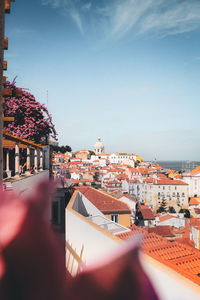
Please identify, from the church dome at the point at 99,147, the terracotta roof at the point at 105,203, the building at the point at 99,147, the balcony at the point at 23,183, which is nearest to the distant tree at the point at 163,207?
the terracotta roof at the point at 105,203

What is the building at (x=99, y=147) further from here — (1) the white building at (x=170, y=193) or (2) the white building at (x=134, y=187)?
(1) the white building at (x=170, y=193)

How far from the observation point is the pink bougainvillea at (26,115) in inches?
251

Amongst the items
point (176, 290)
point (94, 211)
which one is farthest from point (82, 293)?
point (94, 211)

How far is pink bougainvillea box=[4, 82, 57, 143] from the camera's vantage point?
6.36m

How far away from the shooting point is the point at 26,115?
677 cm

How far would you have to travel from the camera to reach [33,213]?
10.3 ft

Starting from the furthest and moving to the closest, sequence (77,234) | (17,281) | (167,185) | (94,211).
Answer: (167,185) → (94,211) → (77,234) → (17,281)

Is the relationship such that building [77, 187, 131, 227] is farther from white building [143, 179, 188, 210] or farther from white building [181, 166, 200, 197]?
white building [181, 166, 200, 197]

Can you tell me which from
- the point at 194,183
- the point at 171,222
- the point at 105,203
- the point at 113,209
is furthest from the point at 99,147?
the point at 113,209

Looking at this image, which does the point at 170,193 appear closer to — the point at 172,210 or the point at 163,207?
the point at 163,207

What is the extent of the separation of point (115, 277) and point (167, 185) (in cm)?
5279

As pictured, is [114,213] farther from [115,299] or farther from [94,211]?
[115,299]

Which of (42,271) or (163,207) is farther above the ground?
(42,271)

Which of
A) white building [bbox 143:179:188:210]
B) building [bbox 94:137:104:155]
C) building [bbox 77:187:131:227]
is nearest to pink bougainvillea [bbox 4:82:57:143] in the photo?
building [bbox 77:187:131:227]
